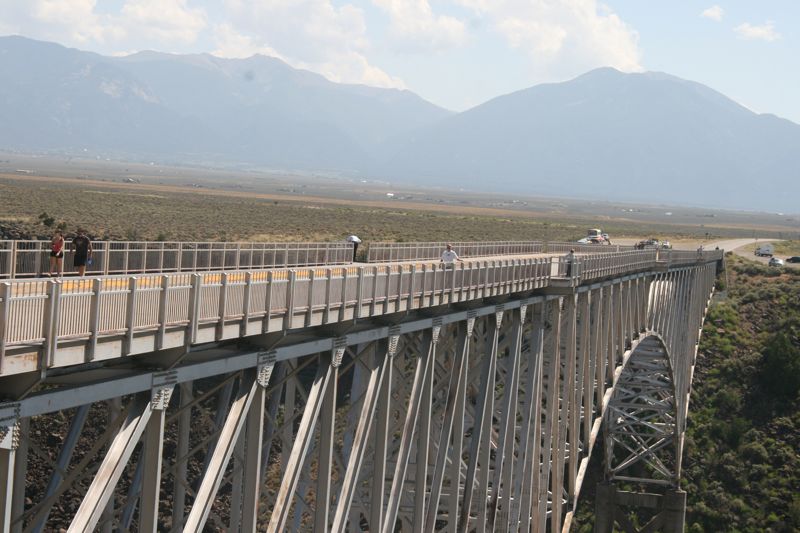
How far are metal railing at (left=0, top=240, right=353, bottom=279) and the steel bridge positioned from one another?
43 centimetres

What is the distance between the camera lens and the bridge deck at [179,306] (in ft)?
42.4

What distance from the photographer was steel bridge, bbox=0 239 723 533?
13648 mm

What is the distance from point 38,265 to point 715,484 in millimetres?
44293

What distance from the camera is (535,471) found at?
33094 mm

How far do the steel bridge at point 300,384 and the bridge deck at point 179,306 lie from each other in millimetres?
30

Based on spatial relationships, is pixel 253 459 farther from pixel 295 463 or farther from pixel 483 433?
pixel 483 433

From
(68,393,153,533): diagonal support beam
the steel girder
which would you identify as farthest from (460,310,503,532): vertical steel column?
(68,393,153,533): diagonal support beam

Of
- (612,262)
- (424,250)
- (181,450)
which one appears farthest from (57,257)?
(612,262)

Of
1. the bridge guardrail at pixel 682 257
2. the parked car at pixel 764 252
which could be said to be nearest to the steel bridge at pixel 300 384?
the bridge guardrail at pixel 682 257

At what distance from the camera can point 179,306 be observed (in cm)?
1552

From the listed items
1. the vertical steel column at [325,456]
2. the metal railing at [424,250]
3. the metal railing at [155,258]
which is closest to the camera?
the vertical steel column at [325,456]

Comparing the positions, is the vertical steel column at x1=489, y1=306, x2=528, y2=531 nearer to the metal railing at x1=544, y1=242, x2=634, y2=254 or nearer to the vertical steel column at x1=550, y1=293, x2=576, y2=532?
the vertical steel column at x1=550, y1=293, x2=576, y2=532

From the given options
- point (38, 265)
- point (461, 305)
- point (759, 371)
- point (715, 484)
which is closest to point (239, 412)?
point (38, 265)

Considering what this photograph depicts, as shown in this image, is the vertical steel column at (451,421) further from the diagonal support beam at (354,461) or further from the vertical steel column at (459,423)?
the diagonal support beam at (354,461)
